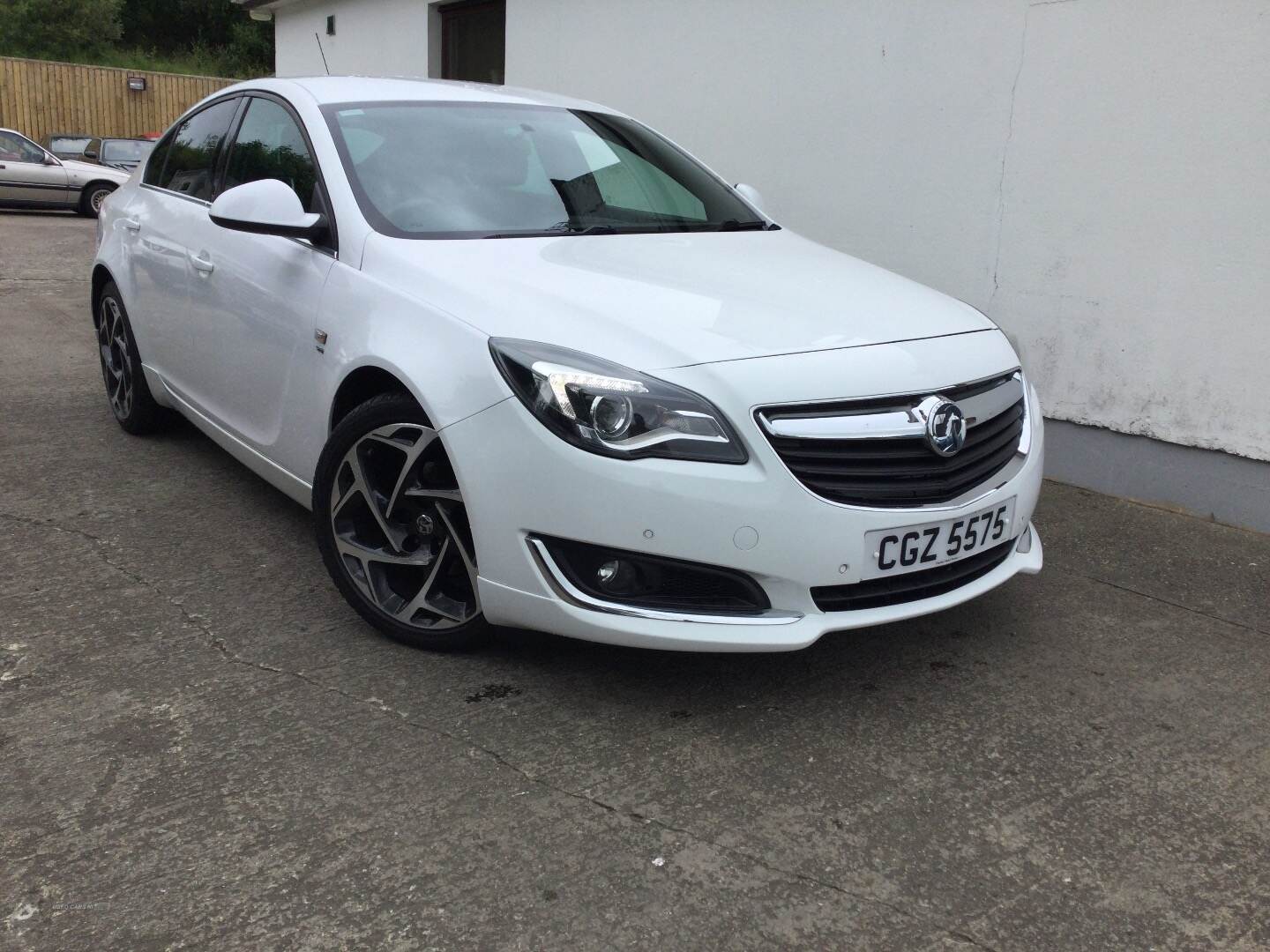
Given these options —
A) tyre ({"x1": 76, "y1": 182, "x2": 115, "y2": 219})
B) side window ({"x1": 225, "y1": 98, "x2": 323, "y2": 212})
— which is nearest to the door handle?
side window ({"x1": 225, "y1": 98, "x2": 323, "y2": 212})

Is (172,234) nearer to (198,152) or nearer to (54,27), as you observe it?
(198,152)

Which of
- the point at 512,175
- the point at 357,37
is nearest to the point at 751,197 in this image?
the point at 512,175

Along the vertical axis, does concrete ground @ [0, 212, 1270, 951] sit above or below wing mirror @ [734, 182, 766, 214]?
below

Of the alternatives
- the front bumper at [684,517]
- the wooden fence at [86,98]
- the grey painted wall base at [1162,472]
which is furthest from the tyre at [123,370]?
the wooden fence at [86,98]

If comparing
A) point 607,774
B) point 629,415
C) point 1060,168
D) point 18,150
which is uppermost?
point 1060,168

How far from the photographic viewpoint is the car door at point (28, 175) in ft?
55.7

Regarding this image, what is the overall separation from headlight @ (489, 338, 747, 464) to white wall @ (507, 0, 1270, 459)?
2884 mm

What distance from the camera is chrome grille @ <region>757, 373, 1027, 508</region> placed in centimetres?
252

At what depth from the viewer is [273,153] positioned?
379 cm

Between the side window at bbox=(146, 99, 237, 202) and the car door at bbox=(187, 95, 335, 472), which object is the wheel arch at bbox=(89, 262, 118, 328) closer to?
the side window at bbox=(146, 99, 237, 202)

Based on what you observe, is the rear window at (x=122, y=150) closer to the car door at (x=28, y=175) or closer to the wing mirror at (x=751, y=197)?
the car door at (x=28, y=175)

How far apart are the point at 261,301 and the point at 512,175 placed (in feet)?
2.94

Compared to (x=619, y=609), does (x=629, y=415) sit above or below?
above

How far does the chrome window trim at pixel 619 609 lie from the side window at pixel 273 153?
1.45 m
